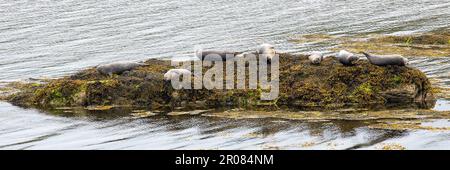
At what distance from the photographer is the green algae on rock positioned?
62.7 ft

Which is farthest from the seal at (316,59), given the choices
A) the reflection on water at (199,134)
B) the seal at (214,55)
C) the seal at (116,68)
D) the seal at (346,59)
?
the seal at (116,68)

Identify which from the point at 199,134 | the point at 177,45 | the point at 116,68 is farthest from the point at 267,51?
the point at 177,45

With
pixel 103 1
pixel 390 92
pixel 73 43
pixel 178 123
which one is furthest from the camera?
pixel 103 1

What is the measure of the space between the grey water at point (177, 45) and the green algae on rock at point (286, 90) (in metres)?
0.89

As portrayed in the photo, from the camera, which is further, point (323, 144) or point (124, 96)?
point (124, 96)

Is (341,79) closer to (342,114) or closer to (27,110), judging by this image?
(342,114)

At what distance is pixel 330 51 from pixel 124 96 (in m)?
11.0

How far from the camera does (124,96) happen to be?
66.1 feet

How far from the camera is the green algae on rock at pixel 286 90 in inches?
753

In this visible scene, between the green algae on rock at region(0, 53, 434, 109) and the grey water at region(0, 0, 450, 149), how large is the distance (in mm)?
895

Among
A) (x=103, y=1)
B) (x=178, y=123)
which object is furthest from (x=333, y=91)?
(x=103, y=1)

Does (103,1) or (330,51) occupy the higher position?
(103,1)

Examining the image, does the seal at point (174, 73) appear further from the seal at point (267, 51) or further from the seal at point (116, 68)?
the seal at point (267, 51)
